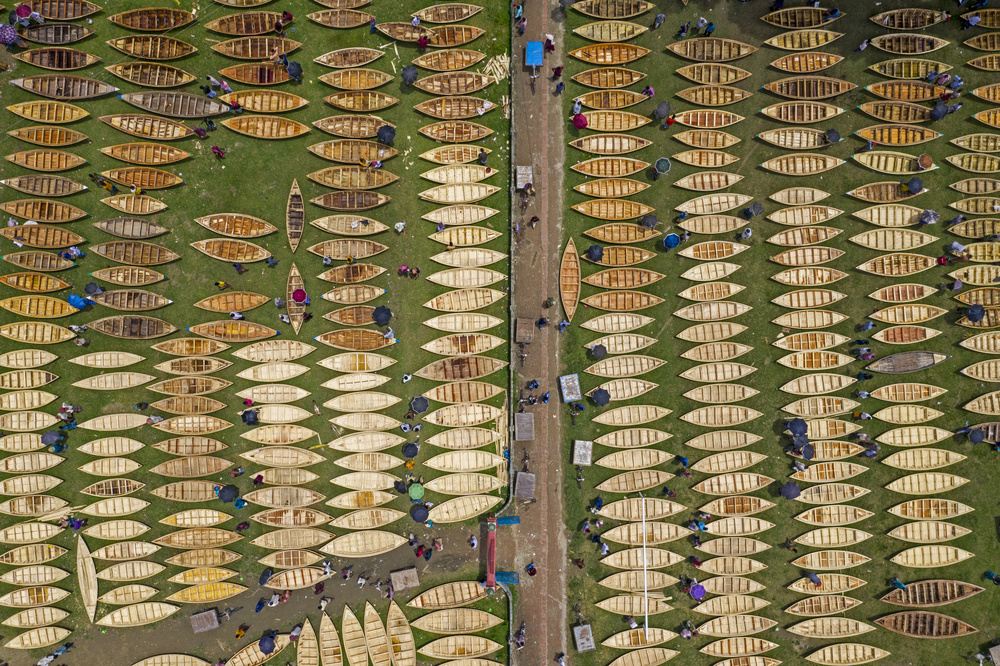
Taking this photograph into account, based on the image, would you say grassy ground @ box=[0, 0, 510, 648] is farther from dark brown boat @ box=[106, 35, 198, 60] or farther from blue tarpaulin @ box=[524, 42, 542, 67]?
blue tarpaulin @ box=[524, 42, 542, 67]

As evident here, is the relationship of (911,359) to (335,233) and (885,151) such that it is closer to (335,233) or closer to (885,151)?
(885,151)

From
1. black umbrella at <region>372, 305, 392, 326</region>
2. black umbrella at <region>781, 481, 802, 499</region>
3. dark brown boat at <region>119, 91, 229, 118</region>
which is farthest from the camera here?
dark brown boat at <region>119, 91, 229, 118</region>

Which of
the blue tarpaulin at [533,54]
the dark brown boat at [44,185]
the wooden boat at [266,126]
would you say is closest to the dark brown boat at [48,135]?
the dark brown boat at [44,185]

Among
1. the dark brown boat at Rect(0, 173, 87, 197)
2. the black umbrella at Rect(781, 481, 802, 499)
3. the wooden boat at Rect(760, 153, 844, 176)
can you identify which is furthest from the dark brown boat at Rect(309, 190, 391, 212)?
the black umbrella at Rect(781, 481, 802, 499)

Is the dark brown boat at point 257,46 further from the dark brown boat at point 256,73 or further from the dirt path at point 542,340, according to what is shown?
the dirt path at point 542,340

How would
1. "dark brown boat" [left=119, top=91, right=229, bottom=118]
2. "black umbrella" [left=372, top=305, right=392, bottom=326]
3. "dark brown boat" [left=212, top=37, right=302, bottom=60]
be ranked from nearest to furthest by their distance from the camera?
"black umbrella" [left=372, top=305, right=392, bottom=326]
"dark brown boat" [left=119, top=91, right=229, bottom=118]
"dark brown boat" [left=212, top=37, right=302, bottom=60]

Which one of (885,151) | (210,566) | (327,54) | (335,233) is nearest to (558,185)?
(335,233)

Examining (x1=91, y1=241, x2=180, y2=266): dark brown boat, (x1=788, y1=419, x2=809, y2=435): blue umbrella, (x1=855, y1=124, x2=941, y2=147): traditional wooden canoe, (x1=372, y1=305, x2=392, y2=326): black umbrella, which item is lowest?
(x1=788, y1=419, x2=809, y2=435): blue umbrella
